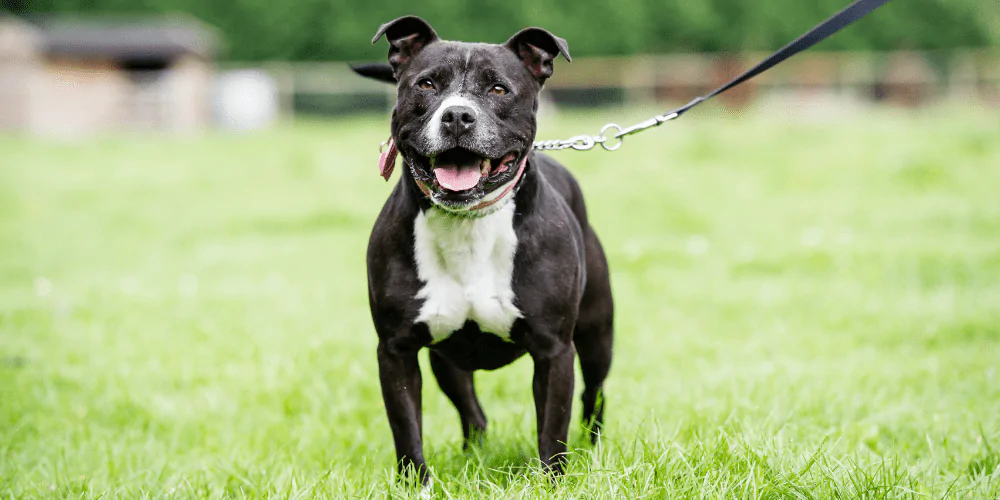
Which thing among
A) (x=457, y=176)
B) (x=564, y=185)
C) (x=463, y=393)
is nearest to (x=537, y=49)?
(x=457, y=176)

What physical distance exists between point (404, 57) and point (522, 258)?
751mm

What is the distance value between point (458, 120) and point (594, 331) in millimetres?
1213

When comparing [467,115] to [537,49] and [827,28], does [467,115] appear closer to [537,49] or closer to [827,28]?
[537,49]

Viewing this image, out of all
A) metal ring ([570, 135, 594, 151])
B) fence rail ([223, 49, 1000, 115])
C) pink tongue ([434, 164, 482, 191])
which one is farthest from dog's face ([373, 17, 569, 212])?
fence rail ([223, 49, 1000, 115])

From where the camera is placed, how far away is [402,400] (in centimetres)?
286

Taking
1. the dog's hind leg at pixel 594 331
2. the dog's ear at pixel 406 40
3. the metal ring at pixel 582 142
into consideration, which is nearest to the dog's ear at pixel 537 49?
the dog's ear at pixel 406 40

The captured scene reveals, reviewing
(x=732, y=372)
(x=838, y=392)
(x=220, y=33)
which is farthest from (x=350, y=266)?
(x=220, y=33)

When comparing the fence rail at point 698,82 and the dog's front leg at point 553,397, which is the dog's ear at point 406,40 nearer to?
the dog's front leg at point 553,397

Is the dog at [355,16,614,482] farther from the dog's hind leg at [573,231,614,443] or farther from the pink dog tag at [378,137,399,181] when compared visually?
the dog's hind leg at [573,231,614,443]

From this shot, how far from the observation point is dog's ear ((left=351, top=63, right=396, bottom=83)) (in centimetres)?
332

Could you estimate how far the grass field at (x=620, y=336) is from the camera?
3.04 metres

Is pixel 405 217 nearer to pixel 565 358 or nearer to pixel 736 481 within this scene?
pixel 565 358

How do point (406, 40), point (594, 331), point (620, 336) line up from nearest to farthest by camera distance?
point (406, 40), point (594, 331), point (620, 336)

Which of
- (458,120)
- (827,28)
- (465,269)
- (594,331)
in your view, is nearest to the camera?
(458,120)
